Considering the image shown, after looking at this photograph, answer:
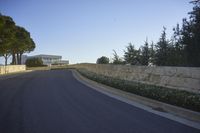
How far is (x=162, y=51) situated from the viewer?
43.9 metres

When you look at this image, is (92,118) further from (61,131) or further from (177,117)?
(177,117)

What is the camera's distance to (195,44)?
111 ft

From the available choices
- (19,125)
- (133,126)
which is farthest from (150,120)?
(19,125)

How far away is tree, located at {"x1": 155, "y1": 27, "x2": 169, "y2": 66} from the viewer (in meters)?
42.0

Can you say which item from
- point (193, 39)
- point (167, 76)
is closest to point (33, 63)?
point (193, 39)

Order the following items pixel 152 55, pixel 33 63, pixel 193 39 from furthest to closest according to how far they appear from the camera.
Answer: pixel 33 63, pixel 152 55, pixel 193 39

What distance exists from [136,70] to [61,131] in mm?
13493

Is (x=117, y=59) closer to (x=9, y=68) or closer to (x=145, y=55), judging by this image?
(x=145, y=55)

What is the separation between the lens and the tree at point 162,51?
1655 inches

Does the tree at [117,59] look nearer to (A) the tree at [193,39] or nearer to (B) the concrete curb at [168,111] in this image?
(A) the tree at [193,39]

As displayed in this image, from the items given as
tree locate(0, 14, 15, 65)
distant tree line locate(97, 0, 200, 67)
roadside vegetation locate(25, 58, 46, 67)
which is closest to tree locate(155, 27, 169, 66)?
distant tree line locate(97, 0, 200, 67)

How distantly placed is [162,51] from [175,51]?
2.05 metres

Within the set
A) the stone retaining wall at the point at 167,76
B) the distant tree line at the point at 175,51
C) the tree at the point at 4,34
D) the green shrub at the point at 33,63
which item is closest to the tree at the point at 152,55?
the distant tree line at the point at 175,51

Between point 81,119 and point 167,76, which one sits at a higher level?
point 167,76
